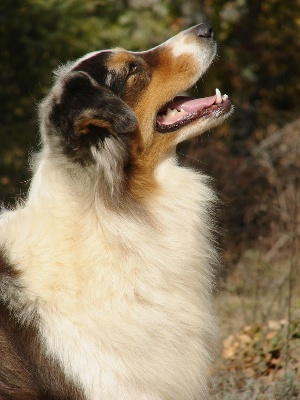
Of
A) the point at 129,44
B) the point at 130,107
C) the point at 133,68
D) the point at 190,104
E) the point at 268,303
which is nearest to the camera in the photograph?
the point at 130,107

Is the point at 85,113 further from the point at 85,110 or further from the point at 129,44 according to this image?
the point at 129,44

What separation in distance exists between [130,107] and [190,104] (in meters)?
0.45

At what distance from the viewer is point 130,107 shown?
14.3ft

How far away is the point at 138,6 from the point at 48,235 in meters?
9.72

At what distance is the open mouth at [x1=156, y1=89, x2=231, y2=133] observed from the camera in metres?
4.52

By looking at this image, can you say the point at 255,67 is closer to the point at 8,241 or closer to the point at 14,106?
the point at 14,106

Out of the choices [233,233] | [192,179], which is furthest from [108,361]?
[233,233]

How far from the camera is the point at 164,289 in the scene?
4.11m

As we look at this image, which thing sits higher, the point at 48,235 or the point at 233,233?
the point at 48,235

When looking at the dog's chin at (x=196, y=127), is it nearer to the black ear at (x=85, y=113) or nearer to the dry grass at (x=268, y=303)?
the black ear at (x=85, y=113)

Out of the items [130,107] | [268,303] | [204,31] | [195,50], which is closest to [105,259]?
[130,107]

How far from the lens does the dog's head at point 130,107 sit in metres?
3.90

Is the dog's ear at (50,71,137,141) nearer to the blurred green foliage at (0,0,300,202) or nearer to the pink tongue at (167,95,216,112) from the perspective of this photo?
the pink tongue at (167,95,216,112)

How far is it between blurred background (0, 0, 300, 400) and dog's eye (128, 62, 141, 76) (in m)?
1.75
